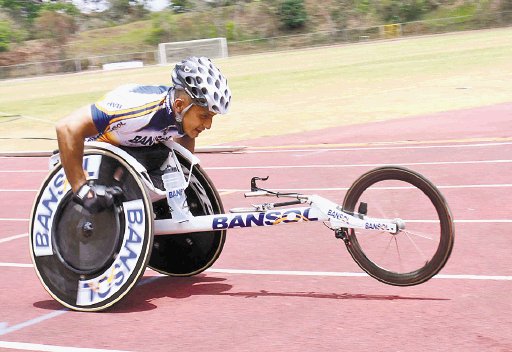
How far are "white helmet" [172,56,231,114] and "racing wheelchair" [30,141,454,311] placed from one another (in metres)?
0.59

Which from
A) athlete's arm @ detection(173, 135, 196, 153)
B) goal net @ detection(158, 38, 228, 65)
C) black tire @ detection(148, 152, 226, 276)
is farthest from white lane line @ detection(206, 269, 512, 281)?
goal net @ detection(158, 38, 228, 65)

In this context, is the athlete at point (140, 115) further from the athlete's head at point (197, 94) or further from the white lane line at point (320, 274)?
the white lane line at point (320, 274)

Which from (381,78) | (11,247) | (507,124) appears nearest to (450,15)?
Result: (381,78)

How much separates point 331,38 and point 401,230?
68670 mm

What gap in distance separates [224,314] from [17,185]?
26.2 ft

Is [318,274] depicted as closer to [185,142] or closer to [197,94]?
[185,142]

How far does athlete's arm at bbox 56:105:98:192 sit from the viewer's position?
5.29 metres

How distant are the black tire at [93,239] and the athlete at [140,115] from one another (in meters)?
0.13

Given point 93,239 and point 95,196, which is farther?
point 93,239

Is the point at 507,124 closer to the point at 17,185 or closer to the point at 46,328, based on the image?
the point at 17,185

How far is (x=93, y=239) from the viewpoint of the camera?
553 cm

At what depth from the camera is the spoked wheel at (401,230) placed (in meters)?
5.09

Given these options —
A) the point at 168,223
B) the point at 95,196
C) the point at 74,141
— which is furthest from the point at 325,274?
the point at 74,141

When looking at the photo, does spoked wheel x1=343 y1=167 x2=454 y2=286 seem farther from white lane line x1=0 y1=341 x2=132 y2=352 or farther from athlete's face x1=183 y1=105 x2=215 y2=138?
white lane line x1=0 y1=341 x2=132 y2=352
